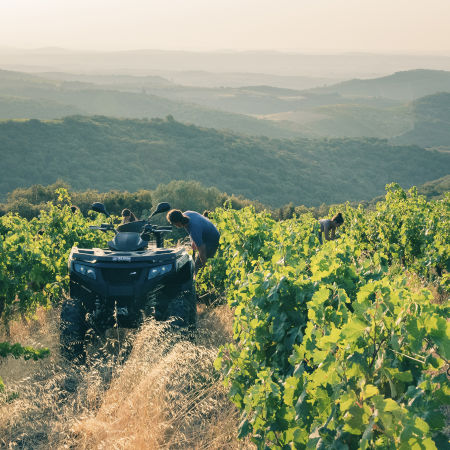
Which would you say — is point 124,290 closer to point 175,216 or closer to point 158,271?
point 158,271

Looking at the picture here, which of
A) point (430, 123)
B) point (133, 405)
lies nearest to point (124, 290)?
point (133, 405)

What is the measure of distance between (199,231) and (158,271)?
1.70 m

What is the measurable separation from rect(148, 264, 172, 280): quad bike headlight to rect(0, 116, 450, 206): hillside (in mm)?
49018

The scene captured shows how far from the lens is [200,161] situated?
71.8 meters

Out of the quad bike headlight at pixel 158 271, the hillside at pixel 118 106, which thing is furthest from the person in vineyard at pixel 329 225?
the hillside at pixel 118 106

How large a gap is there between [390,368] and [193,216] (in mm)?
4629

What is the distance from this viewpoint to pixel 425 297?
277cm

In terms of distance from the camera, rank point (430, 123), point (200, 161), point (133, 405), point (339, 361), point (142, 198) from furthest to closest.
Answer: point (430, 123) → point (200, 161) → point (142, 198) → point (133, 405) → point (339, 361)

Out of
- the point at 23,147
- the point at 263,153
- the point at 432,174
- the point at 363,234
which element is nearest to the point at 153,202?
the point at 363,234

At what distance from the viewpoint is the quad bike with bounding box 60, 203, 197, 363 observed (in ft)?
17.0

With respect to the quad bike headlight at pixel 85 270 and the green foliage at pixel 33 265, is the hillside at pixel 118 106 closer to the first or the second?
the green foliage at pixel 33 265

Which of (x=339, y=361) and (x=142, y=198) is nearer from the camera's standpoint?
(x=339, y=361)

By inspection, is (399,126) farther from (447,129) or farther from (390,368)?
(390,368)

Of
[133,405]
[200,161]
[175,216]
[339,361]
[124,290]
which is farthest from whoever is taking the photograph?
[200,161]
